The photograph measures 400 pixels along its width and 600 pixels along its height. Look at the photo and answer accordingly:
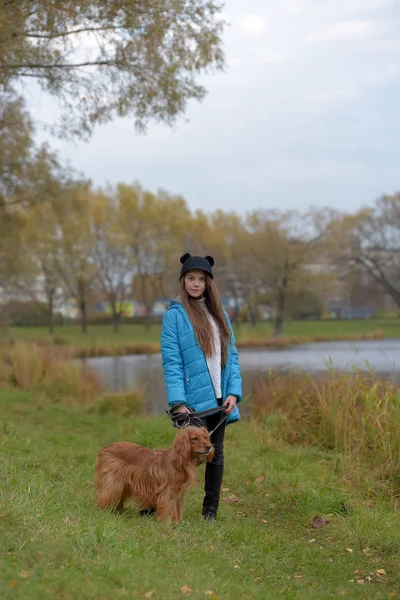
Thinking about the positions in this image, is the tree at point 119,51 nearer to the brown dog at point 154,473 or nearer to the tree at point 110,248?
the brown dog at point 154,473

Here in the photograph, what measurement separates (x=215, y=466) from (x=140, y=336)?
135 feet

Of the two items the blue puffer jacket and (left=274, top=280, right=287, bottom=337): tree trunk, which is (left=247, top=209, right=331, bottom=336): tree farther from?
the blue puffer jacket

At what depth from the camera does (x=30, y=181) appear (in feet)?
62.6

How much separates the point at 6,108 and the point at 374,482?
42.3 ft

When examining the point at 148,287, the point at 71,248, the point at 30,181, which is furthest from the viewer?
the point at 148,287

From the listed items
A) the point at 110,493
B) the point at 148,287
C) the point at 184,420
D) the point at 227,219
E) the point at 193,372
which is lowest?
the point at 110,493

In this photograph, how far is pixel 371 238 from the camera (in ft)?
174

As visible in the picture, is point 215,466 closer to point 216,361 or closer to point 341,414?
point 216,361

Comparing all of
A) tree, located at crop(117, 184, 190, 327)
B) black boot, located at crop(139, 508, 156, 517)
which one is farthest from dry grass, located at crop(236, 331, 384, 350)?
black boot, located at crop(139, 508, 156, 517)

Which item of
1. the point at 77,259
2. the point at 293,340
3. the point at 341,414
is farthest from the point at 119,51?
the point at 77,259

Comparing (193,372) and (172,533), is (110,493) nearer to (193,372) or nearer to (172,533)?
(172,533)

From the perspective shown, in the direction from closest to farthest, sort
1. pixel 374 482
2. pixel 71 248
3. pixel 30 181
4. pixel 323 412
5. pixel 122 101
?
pixel 374 482
pixel 323 412
pixel 122 101
pixel 30 181
pixel 71 248

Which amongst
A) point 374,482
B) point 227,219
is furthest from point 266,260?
point 374,482

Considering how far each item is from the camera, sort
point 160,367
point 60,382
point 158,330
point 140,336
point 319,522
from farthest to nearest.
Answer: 1. point 158,330
2. point 140,336
3. point 160,367
4. point 60,382
5. point 319,522
